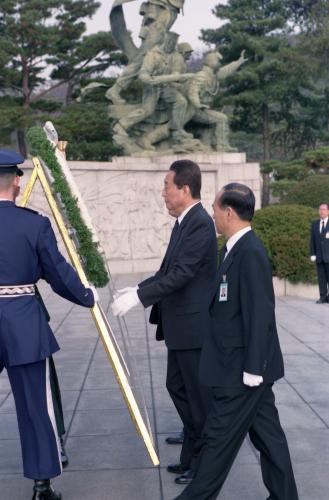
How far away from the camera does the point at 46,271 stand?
3.77 m

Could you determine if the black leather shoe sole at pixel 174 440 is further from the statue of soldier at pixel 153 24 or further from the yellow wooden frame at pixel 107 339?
the statue of soldier at pixel 153 24

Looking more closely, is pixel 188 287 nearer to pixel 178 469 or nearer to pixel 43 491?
pixel 178 469

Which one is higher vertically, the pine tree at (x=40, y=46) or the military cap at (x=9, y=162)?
the pine tree at (x=40, y=46)

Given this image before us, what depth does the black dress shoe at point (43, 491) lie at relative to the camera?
374 cm

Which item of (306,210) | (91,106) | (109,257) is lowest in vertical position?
(109,257)

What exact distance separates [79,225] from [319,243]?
7588 mm

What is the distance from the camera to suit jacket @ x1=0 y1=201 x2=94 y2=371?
3.65 m

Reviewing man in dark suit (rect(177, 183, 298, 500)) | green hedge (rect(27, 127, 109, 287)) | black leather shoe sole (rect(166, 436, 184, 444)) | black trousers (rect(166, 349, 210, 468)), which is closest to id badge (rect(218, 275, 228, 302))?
man in dark suit (rect(177, 183, 298, 500))

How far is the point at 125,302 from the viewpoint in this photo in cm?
390

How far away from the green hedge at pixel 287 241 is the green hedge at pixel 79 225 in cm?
792

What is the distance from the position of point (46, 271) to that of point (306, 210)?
9.67m

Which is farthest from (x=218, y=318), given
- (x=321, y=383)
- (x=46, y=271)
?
(x=321, y=383)

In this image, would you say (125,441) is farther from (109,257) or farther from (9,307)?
(109,257)

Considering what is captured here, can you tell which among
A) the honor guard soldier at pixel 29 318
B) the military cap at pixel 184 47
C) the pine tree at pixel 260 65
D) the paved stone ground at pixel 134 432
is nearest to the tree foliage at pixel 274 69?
the pine tree at pixel 260 65
